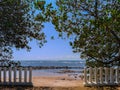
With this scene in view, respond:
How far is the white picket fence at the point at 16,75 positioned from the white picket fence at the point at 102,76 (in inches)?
124

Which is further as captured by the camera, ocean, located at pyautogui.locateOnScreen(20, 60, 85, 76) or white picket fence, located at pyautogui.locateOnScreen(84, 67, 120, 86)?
ocean, located at pyautogui.locateOnScreen(20, 60, 85, 76)

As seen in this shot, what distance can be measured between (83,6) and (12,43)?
15.3 feet

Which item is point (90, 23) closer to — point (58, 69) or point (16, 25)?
point (16, 25)

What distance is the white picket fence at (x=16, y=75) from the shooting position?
22000 mm

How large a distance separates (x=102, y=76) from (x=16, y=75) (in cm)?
470

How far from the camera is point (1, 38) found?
896 inches

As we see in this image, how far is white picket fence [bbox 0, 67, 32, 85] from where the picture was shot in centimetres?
2200

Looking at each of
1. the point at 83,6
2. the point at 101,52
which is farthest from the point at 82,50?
the point at 83,6

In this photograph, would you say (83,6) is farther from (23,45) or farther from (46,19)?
(23,45)

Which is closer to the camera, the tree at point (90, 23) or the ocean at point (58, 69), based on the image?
the tree at point (90, 23)

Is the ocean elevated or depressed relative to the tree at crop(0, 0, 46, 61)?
depressed

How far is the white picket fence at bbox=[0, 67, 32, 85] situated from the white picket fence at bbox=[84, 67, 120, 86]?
315 centimetres

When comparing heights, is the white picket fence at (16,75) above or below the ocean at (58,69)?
above

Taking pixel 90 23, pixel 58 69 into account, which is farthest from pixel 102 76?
pixel 58 69
